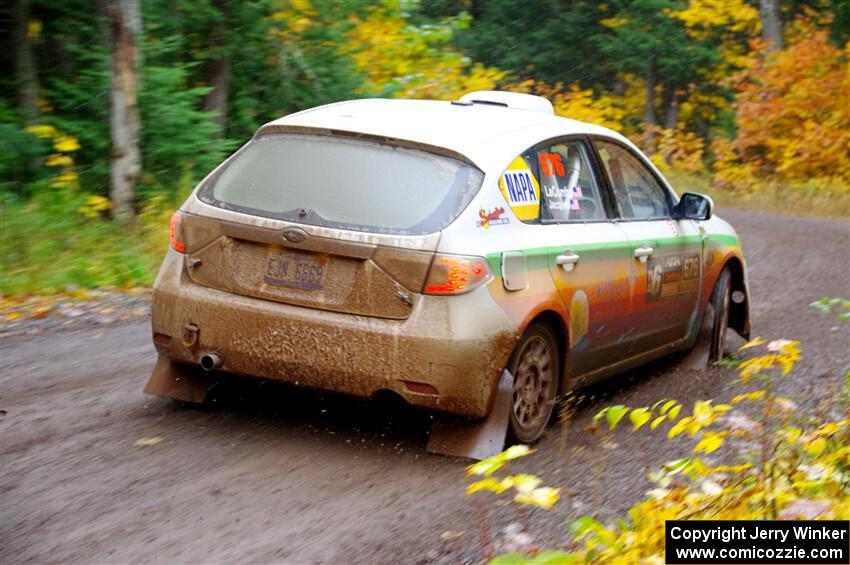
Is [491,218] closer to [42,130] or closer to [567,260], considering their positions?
[567,260]

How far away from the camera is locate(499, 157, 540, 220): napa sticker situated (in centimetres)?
588

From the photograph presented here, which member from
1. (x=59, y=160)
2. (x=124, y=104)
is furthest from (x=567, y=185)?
(x=59, y=160)

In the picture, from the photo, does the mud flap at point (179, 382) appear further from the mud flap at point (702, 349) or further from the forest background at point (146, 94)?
the mud flap at point (702, 349)

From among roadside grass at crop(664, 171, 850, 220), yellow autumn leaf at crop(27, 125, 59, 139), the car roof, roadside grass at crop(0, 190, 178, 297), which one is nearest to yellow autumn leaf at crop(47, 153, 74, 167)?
yellow autumn leaf at crop(27, 125, 59, 139)

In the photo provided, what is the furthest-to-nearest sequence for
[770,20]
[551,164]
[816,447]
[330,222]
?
[770,20] → [551,164] → [330,222] → [816,447]

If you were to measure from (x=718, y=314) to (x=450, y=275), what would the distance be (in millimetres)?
3687

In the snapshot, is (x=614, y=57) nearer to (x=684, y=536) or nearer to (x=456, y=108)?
(x=456, y=108)

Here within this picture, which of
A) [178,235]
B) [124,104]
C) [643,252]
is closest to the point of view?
[178,235]

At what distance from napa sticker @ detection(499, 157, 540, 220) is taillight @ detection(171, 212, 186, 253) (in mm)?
1661

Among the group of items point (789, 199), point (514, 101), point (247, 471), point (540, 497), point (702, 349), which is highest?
point (514, 101)

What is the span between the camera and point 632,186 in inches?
288

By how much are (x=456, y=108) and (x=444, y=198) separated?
1.25 metres

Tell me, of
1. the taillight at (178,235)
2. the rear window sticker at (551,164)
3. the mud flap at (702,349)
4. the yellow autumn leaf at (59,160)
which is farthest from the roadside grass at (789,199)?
the taillight at (178,235)

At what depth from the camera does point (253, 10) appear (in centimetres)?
1463
